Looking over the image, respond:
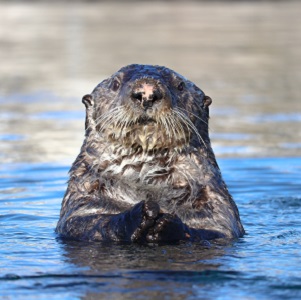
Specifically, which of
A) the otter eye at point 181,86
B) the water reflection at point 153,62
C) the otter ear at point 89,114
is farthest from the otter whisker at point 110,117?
the water reflection at point 153,62

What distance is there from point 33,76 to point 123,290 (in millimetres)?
12386

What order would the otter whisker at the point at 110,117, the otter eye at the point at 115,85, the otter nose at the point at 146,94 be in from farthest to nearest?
the otter eye at the point at 115,85, the otter whisker at the point at 110,117, the otter nose at the point at 146,94

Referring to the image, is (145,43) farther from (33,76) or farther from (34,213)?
(34,213)

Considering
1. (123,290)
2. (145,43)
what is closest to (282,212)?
(123,290)

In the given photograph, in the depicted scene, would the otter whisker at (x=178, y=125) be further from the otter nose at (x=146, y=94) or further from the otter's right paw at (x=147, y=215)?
the otter's right paw at (x=147, y=215)

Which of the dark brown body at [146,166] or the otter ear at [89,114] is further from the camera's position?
the otter ear at [89,114]

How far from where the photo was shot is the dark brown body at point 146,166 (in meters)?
5.34

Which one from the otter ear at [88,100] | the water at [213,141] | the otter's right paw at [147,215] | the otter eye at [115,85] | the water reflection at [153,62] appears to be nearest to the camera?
the water at [213,141]

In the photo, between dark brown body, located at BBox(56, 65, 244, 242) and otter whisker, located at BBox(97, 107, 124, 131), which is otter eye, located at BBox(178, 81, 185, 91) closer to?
dark brown body, located at BBox(56, 65, 244, 242)

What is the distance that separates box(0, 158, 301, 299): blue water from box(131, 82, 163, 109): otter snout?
2.68 feet

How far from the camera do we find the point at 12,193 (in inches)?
305

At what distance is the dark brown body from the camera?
17.5 feet

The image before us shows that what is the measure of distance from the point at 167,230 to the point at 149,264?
0.97ft

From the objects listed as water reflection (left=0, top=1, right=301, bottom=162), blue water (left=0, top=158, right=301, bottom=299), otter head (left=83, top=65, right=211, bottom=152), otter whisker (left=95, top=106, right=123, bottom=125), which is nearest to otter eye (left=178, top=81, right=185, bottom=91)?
otter head (left=83, top=65, right=211, bottom=152)
